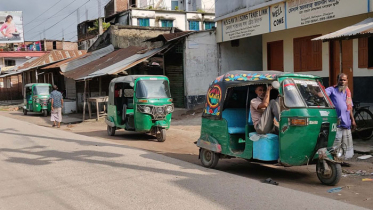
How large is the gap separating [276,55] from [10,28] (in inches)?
1624

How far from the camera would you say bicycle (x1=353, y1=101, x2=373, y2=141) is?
34.2 feet

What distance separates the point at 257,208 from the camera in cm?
513

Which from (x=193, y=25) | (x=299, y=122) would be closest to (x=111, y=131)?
(x=299, y=122)

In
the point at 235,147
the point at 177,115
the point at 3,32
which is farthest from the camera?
the point at 3,32

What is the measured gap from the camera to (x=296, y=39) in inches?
699

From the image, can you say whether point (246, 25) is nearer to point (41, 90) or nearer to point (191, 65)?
point (191, 65)

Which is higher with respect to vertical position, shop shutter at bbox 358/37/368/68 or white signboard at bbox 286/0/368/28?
white signboard at bbox 286/0/368/28

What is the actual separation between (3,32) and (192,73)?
125 ft

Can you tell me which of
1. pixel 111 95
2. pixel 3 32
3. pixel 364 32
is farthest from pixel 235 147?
pixel 3 32

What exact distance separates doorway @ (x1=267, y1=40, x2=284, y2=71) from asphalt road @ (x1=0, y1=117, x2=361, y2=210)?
11.2 m

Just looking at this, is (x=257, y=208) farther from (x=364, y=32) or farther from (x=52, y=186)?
(x=364, y=32)

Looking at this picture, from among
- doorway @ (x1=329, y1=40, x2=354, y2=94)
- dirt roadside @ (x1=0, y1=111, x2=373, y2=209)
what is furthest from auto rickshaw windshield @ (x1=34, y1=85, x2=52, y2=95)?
doorway @ (x1=329, y1=40, x2=354, y2=94)

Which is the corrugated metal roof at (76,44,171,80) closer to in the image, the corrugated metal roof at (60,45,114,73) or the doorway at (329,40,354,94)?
the corrugated metal roof at (60,45,114,73)

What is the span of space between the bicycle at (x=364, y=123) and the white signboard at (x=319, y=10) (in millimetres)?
3772
